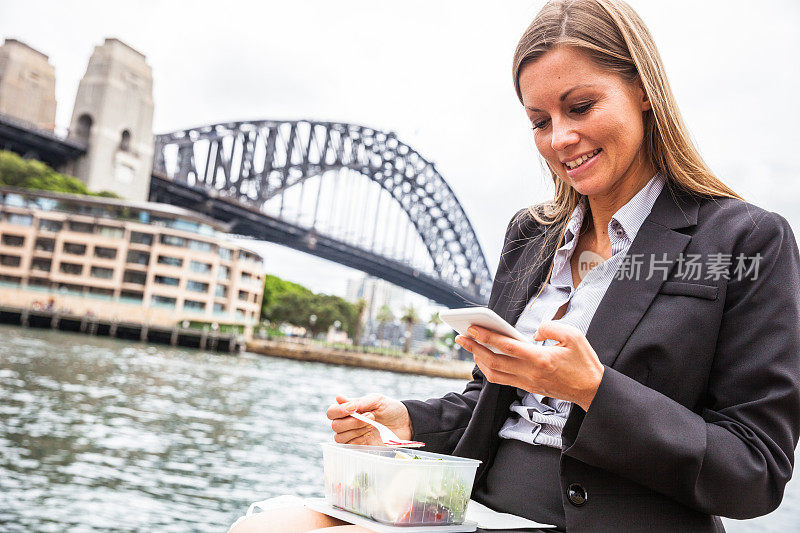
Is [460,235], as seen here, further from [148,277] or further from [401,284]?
[148,277]

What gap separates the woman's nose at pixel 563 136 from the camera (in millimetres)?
1266

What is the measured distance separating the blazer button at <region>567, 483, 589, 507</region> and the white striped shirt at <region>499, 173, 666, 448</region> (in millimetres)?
130

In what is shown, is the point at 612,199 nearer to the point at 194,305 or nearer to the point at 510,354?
the point at 510,354

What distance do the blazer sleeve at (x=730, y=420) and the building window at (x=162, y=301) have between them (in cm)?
3909

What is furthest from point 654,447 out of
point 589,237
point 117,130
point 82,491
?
point 117,130

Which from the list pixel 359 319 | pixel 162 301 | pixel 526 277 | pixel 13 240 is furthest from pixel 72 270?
pixel 526 277

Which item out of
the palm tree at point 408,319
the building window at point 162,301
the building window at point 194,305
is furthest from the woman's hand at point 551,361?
the palm tree at point 408,319

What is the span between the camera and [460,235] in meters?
57.8

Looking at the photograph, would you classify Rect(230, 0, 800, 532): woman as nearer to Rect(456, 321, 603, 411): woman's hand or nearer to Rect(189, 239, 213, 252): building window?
Rect(456, 321, 603, 411): woman's hand

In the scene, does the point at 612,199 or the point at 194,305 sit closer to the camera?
the point at 612,199

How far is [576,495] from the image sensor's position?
1115mm

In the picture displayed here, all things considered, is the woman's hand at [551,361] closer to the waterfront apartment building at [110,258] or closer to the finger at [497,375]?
the finger at [497,375]

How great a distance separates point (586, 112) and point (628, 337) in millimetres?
408

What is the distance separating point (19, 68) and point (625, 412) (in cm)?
5070
